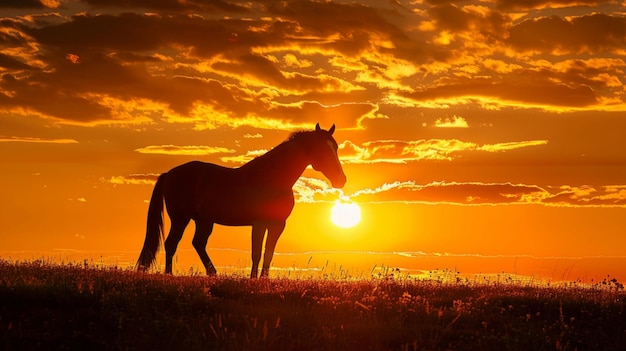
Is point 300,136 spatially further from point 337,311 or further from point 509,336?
point 509,336

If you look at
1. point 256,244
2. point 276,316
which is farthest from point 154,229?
point 276,316

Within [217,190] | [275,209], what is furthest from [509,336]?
[217,190]

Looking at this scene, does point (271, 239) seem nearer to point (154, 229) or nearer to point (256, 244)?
point (256, 244)

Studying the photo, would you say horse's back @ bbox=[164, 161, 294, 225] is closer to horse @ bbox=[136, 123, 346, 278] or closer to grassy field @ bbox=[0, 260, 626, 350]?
horse @ bbox=[136, 123, 346, 278]

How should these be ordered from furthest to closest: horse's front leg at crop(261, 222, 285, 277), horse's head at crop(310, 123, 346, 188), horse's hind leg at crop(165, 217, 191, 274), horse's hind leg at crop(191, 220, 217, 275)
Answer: horse's hind leg at crop(165, 217, 191, 274)
horse's hind leg at crop(191, 220, 217, 275)
horse's head at crop(310, 123, 346, 188)
horse's front leg at crop(261, 222, 285, 277)

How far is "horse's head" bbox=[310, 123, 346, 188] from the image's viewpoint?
60.8ft

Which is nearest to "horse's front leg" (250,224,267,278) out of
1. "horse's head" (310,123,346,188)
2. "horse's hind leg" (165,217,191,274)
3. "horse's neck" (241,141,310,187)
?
"horse's neck" (241,141,310,187)

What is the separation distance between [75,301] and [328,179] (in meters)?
8.31

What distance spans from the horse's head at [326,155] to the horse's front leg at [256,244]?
2039 mm

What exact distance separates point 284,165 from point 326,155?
1061 millimetres

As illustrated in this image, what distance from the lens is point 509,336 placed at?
11.8m

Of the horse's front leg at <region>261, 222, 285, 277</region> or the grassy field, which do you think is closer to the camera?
the grassy field

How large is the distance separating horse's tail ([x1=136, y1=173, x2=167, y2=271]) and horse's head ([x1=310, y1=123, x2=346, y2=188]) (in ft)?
15.6

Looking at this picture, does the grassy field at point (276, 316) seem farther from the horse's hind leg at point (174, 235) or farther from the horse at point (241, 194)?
the horse's hind leg at point (174, 235)
